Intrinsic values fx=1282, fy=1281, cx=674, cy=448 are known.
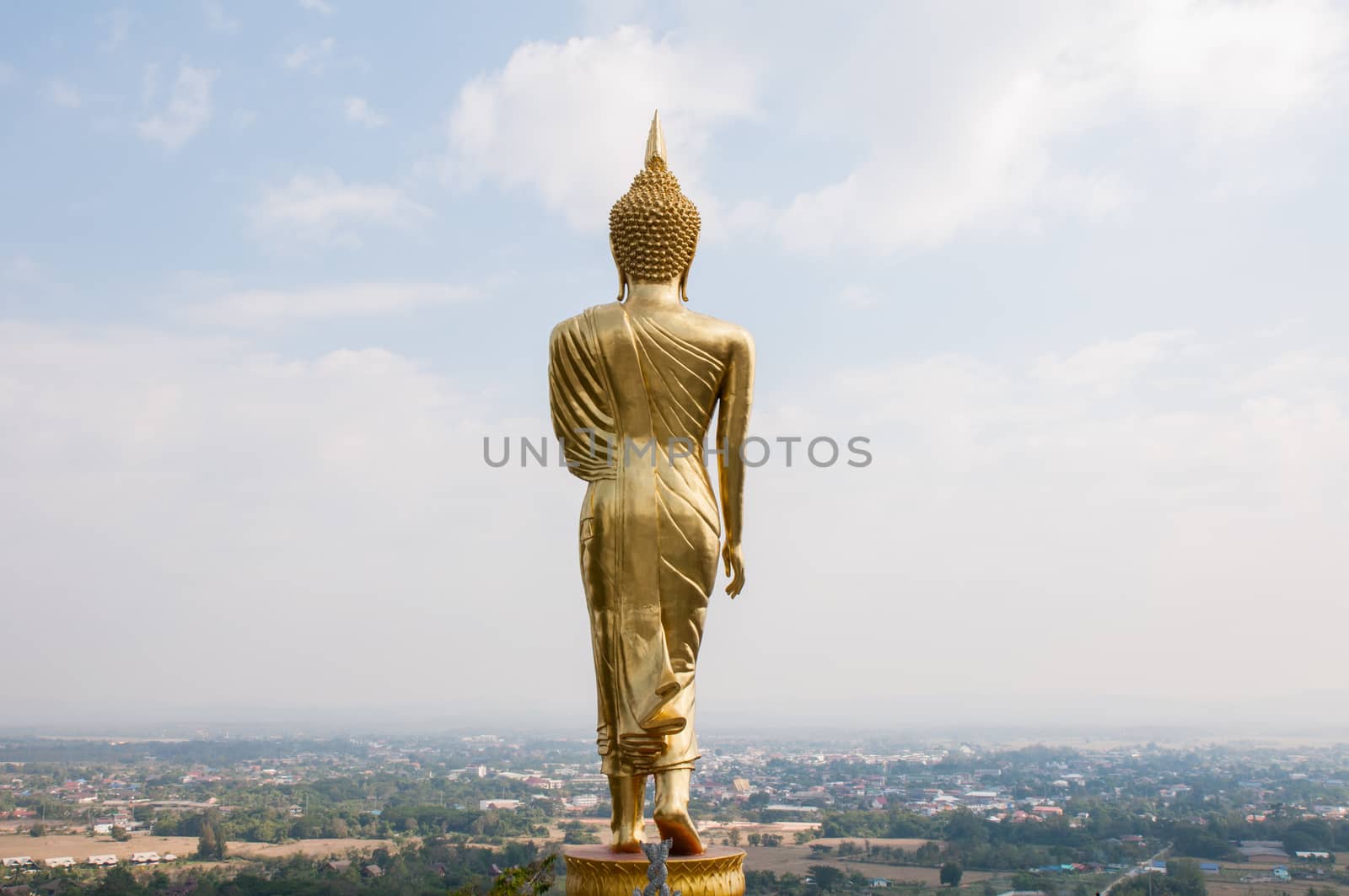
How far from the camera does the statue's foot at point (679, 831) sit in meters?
7.39

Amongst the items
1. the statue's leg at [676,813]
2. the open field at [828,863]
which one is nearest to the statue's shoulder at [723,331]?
the statue's leg at [676,813]

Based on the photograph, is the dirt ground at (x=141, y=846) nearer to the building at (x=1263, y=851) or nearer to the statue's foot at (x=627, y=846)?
the statue's foot at (x=627, y=846)

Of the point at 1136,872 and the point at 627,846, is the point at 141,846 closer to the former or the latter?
the point at 1136,872

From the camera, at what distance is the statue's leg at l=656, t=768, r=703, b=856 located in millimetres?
7395

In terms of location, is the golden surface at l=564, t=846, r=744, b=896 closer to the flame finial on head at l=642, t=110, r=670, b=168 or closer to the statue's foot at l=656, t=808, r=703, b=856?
the statue's foot at l=656, t=808, r=703, b=856

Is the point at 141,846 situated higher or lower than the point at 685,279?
lower

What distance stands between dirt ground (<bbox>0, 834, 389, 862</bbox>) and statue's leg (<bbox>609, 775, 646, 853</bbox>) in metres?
9.55

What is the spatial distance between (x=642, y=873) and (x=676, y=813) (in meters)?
0.52

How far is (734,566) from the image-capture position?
8.09 meters

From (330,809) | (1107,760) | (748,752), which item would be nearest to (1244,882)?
(748,752)

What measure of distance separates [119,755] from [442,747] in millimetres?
9178

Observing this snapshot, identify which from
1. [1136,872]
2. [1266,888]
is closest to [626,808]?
[1136,872]

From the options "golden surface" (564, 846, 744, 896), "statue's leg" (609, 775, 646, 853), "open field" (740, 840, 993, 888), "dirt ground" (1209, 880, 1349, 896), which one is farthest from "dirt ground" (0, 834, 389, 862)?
"dirt ground" (1209, 880, 1349, 896)

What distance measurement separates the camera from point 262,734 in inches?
1892
